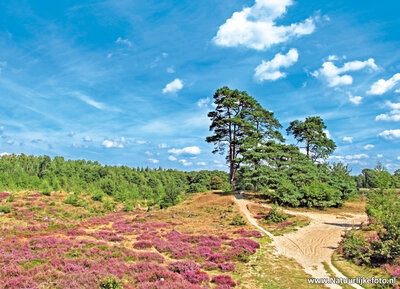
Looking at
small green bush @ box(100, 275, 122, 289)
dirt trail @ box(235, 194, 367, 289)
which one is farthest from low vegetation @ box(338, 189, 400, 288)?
small green bush @ box(100, 275, 122, 289)

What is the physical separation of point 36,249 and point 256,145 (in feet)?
101

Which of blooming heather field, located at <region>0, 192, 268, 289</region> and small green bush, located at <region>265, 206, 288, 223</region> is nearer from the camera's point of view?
blooming heather field, located at <region>0, 192, 268, 289</region>

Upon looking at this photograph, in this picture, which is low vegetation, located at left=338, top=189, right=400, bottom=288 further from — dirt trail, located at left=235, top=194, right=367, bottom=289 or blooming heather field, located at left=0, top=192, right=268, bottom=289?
blooming heather field, located at left=0, top=192, right=268, bottom=289

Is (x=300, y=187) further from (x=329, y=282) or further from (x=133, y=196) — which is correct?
(x=133, y=196)

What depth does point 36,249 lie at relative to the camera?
1510 cm

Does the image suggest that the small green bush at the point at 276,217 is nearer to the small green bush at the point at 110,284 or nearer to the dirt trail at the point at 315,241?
the dirt trail at the point at 315,241

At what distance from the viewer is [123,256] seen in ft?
47.1

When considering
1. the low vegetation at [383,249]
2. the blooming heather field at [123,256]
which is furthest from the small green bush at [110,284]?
the low vegetation at [383,249]

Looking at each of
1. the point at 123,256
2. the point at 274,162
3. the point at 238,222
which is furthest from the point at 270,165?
the point at 123,256

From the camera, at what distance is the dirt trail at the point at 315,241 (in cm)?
1329

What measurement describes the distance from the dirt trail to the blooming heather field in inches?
94.1

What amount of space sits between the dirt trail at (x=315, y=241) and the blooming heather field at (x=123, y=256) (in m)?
2.39

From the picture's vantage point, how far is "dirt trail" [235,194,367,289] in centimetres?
1329

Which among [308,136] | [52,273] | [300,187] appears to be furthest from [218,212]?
[308,136]
